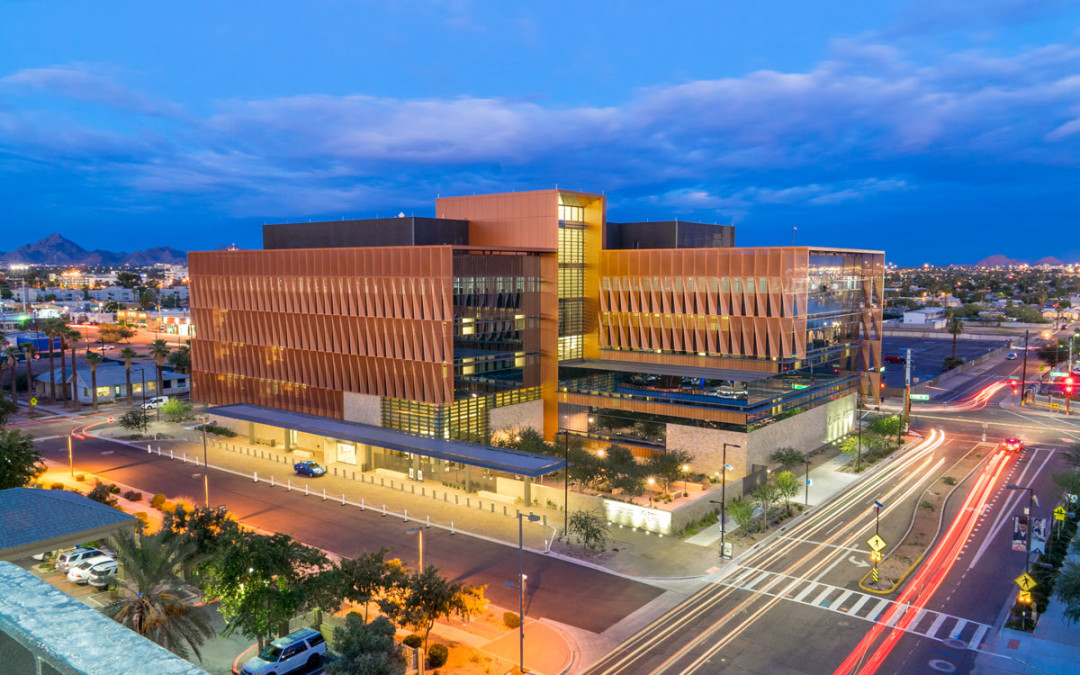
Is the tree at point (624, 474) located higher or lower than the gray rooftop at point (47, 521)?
lower

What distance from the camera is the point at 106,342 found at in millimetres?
161250

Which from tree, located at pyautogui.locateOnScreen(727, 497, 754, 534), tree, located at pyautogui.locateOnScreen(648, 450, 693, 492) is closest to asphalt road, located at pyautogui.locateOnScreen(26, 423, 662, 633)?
tree, located at pyautogui.locateOnScreen(727, 497, 754, 534)

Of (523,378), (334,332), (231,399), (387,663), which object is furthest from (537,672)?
(231,399)

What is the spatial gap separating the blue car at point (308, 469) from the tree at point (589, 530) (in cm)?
2734

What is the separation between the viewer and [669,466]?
61094mm

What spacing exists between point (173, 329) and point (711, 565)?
166217 mm

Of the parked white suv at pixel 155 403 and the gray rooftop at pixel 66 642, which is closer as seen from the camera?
the gray rooftop at pixel 66 642

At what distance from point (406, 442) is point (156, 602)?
3782 cm

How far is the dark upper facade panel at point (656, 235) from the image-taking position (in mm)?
86812

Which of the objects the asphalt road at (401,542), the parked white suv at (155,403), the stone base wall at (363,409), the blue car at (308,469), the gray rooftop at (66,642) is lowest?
the asphalt road at (401,542)

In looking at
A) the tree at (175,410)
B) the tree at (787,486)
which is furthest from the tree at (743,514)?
the tree at (175,410)

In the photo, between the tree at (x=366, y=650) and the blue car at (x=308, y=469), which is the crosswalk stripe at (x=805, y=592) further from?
the blue car at (x=308, y=469)

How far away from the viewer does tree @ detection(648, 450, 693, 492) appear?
6056 cm

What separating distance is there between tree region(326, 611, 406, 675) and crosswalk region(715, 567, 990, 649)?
2271cm
